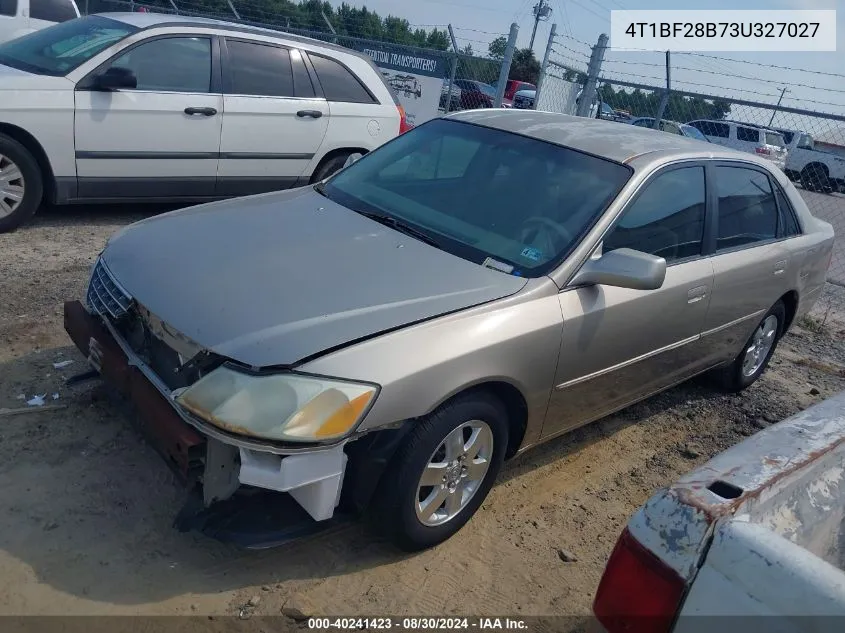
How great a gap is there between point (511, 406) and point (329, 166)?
484 centimetres

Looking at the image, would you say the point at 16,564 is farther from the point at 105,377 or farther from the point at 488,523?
the point at 488,523

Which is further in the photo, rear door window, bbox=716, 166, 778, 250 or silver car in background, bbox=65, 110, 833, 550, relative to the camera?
rear door window, bbox=716, 166, 778, 250

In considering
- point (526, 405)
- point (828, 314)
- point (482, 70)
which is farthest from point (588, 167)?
point (482, 70)

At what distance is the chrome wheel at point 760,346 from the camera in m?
5.13

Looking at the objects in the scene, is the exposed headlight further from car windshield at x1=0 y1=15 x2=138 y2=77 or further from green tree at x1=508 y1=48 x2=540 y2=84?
green tree at x1=508 y1=48 x2=540 y2=84

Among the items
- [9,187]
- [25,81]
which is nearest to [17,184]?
[9,187]

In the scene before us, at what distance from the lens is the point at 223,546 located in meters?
3.01

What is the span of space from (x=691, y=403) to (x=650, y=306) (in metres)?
1.69

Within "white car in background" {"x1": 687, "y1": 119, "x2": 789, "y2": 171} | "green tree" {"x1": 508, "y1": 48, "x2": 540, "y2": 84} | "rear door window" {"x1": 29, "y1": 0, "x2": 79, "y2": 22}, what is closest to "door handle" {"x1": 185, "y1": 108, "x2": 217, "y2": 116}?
"rear door window" {"x1": 29, "y1": 0, "x2": 79, "y2": 22}

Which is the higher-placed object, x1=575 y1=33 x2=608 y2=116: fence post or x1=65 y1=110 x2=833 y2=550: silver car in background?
x1=575 y1=33 x2=608 y2=116: fence post

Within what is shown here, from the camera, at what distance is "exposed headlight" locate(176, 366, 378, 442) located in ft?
8.32

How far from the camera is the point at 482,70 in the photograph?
13656 millimetres

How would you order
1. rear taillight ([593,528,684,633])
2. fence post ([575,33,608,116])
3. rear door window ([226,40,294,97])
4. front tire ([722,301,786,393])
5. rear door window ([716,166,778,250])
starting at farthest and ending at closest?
fence post ([575,33,608,116]) → rear door window ([226,40,294,97]) → front tire ([722,301,786,393]) → rear door window ([716,166,778,250]) → rear taillight ([593,528,684,633])

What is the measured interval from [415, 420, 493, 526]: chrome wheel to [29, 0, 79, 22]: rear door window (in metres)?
10.5
